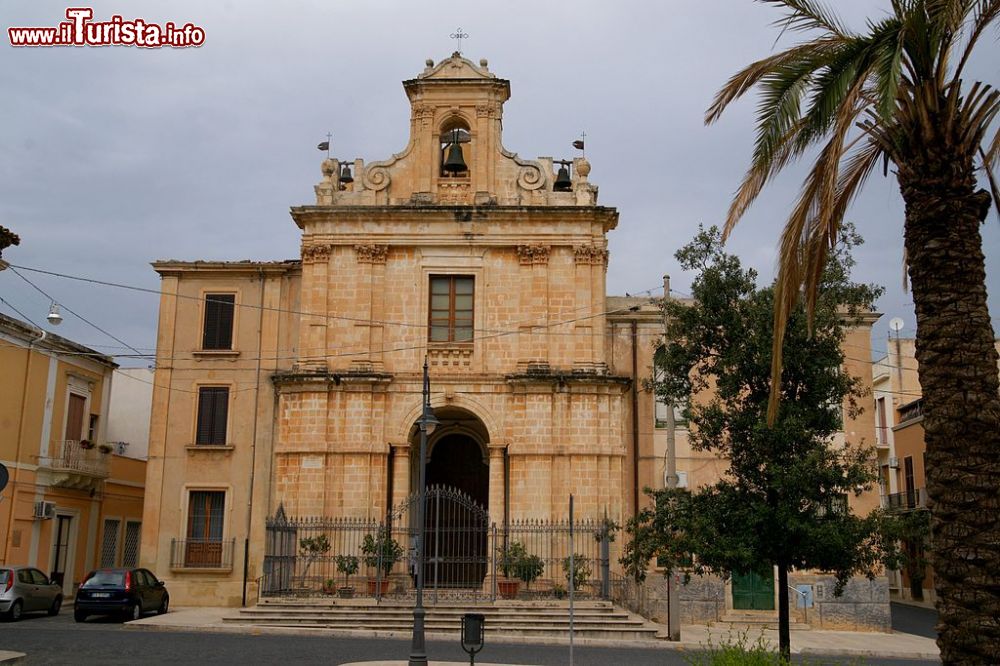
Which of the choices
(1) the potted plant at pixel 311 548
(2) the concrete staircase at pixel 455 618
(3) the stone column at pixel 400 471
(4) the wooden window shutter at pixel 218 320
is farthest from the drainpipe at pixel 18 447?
(3) the stone column at pixel 400 471

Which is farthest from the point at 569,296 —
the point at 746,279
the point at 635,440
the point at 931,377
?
the point at 931,377

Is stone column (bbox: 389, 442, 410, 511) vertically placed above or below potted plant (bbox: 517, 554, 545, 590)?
above

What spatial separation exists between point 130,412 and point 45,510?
13.6 m

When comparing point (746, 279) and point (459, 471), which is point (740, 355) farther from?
point (459, 471)

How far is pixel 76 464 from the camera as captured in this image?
30516mm

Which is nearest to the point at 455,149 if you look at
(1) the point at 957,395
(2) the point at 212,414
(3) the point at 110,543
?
(2) the point at 212,414

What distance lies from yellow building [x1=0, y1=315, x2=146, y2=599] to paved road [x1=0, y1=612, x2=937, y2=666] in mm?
8332

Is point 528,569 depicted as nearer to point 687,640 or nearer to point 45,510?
point 687,640

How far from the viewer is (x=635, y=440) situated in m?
27.5

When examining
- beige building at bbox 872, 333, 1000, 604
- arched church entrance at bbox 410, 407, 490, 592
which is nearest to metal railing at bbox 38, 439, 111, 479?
arched church entrance at bbox 410, 407, 490, 592

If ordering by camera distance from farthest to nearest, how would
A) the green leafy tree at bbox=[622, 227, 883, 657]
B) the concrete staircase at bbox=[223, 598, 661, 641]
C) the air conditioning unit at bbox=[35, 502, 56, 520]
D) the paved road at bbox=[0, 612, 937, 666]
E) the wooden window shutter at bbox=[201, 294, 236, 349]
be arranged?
the air conditioning unit at bbox=[35, 502, 56, 520], the wooden window shutter at bbox=[201, 294, 236, 349], the concrete staircase at bbox=[223, 598, 661, 641], the paved road at bbox=[0, 612, 937, 666], the green leafy tree at bbox=[622, 227, 883, 657]

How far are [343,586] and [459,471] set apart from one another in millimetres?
5595

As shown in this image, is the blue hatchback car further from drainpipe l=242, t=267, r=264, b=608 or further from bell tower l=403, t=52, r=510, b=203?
bell tower l=403, t=52, r=510, b=203

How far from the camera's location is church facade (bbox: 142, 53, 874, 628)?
2633cm
